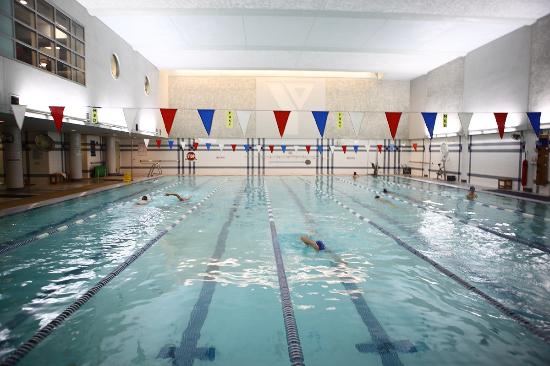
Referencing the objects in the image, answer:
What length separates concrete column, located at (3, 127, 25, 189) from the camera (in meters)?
9.95

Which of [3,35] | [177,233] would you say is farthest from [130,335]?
[3,35]

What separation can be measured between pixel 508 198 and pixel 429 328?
949cm

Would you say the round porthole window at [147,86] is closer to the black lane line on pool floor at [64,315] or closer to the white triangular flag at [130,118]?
the white triangular flag at [130,118]

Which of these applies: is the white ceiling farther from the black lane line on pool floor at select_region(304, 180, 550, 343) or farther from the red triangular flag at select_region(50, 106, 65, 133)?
the black lane line on pool floor at select_region(304, 180, 550, 343)

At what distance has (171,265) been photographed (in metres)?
4.44

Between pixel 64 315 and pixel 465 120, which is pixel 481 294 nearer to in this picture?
pixel 64 315

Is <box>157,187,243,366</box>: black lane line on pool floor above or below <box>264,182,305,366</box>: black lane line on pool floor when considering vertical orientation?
below

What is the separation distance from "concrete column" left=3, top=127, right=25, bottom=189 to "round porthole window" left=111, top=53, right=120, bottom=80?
398 cm

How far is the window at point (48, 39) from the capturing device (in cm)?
800

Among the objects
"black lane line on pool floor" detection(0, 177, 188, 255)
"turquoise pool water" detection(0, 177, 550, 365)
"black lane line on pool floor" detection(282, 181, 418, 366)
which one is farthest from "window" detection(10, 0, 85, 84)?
"black lane line on pool floor" detection(282, 181, 418, 366)

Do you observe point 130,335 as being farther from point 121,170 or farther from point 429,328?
point 121,170

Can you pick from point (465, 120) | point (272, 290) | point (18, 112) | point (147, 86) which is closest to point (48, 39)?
point (18, 112)

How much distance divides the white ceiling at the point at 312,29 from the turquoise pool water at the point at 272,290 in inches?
232

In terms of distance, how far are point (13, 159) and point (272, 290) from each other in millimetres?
9623
